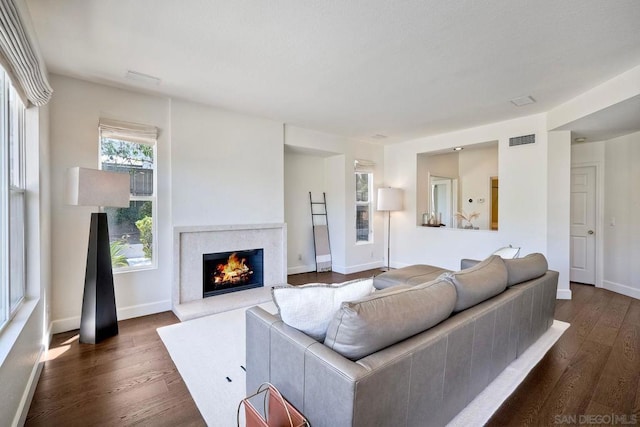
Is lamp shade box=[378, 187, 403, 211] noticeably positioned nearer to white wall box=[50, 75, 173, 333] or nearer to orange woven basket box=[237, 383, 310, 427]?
white wall box=[50, 75, 173, 333]

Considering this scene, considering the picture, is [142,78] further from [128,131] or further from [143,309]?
[143,309]

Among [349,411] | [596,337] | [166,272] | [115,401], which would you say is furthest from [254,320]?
[596,337]

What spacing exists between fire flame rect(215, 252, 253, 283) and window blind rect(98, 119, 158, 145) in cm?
182

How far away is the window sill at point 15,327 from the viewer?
5.09 feet

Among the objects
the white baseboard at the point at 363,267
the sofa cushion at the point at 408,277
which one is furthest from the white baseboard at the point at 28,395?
the white baseboard at the point at 363,267

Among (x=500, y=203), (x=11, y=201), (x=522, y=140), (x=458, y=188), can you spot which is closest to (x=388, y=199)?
(x=500, y=203)

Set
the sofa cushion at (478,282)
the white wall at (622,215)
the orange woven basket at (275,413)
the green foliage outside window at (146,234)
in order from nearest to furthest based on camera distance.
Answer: the orange woven basket at (275,413) → the sofa cushion at (478,282) → the green foliage outside window at (146,234) → the white wall at (622,215)

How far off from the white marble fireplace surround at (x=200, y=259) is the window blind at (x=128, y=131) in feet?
3.69

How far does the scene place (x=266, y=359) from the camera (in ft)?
5.21

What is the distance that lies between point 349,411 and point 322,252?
4655 mm

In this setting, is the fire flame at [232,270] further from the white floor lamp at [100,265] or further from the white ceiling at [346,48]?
the white ceiling at [346,48]

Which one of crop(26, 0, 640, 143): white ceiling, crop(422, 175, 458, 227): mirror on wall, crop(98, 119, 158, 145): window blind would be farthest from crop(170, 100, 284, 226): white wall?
crop(422, 175, 458, 227): mirror on wall

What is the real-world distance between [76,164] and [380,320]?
3484 millimetres

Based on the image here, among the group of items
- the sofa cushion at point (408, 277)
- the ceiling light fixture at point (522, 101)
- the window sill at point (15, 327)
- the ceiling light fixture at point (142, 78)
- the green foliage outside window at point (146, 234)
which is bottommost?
the sofa cushion at point (408, 277)
